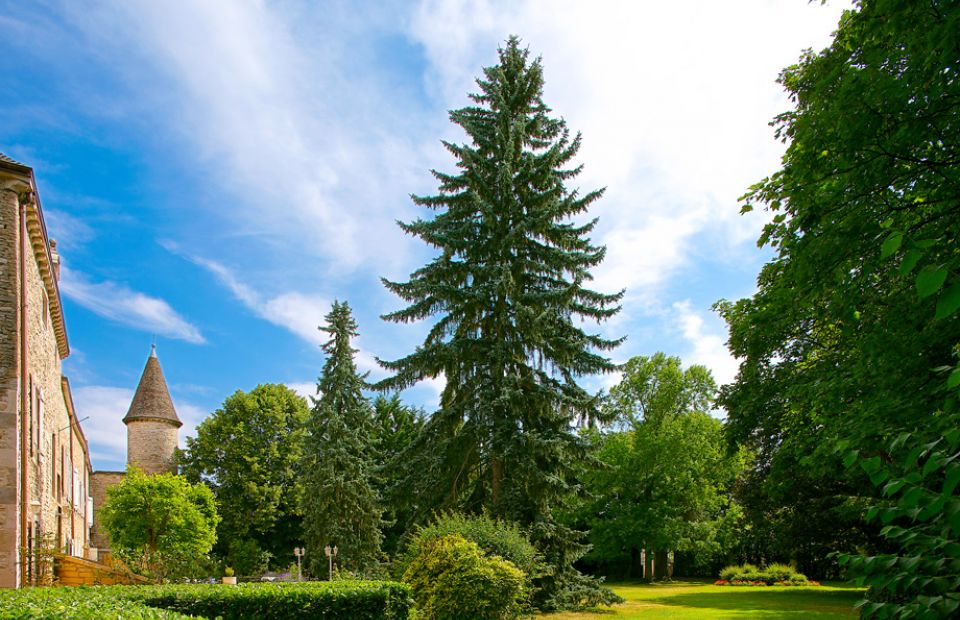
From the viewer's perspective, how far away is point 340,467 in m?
29.4

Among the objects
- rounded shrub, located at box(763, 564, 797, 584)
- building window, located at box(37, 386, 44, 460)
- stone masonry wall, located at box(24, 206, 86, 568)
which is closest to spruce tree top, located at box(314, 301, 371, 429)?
stone masonry wall, located at box(24, 206, 86, 568)

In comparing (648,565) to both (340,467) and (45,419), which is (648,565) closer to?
(340,467)

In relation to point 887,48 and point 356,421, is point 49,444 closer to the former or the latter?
point 356,421

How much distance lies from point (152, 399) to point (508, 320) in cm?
3150

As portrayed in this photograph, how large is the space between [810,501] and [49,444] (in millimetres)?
26640

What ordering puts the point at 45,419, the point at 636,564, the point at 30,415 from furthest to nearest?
the point at 636,564 < the point at 45,419 < the point at 30,415

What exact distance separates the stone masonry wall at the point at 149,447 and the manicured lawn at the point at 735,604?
29.4 m

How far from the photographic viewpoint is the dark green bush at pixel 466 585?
1205cm

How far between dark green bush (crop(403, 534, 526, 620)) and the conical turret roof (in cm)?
3361

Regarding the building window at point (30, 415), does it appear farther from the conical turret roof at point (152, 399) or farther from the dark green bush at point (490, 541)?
the conical turret roof at point (152, 399)

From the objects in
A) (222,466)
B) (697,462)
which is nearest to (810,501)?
(697,462)

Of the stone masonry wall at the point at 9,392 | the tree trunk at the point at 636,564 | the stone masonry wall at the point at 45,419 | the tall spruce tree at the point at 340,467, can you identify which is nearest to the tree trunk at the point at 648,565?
the tree trunk at the point at 636,564

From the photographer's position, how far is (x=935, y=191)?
814cm

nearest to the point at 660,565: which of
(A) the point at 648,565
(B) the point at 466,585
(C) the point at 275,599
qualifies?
(A) the point at 648,565
